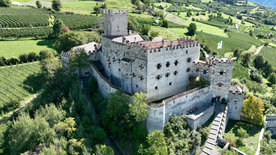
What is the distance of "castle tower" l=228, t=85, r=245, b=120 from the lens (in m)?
44.2

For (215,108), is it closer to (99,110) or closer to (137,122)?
(137,122)

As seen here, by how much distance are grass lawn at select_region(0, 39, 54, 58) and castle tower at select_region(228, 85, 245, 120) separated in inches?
2579

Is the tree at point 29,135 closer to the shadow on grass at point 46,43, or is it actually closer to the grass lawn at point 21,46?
the grass lawn at point 21,46

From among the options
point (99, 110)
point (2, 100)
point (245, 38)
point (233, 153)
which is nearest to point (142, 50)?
point (99, 110)

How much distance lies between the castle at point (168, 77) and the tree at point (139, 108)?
1.26m

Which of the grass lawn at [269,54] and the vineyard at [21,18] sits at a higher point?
the vineyard at [21,18]

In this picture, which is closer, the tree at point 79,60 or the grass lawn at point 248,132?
the grass lawn at point 248,132

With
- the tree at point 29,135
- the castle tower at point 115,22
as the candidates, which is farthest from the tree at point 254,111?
the tree at point 29,135

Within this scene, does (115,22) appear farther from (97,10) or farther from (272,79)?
(97,10)

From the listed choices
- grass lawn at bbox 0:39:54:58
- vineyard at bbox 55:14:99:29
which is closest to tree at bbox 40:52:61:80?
grass lawn at bbox 0:39:54:58

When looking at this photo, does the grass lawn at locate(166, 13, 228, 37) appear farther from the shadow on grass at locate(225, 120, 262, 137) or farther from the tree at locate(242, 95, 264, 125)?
the shadow on grass at locate(225, 120, 262, 137)

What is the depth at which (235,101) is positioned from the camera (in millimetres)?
44656

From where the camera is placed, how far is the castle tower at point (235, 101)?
1738 inches

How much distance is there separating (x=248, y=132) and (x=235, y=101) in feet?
22.4
